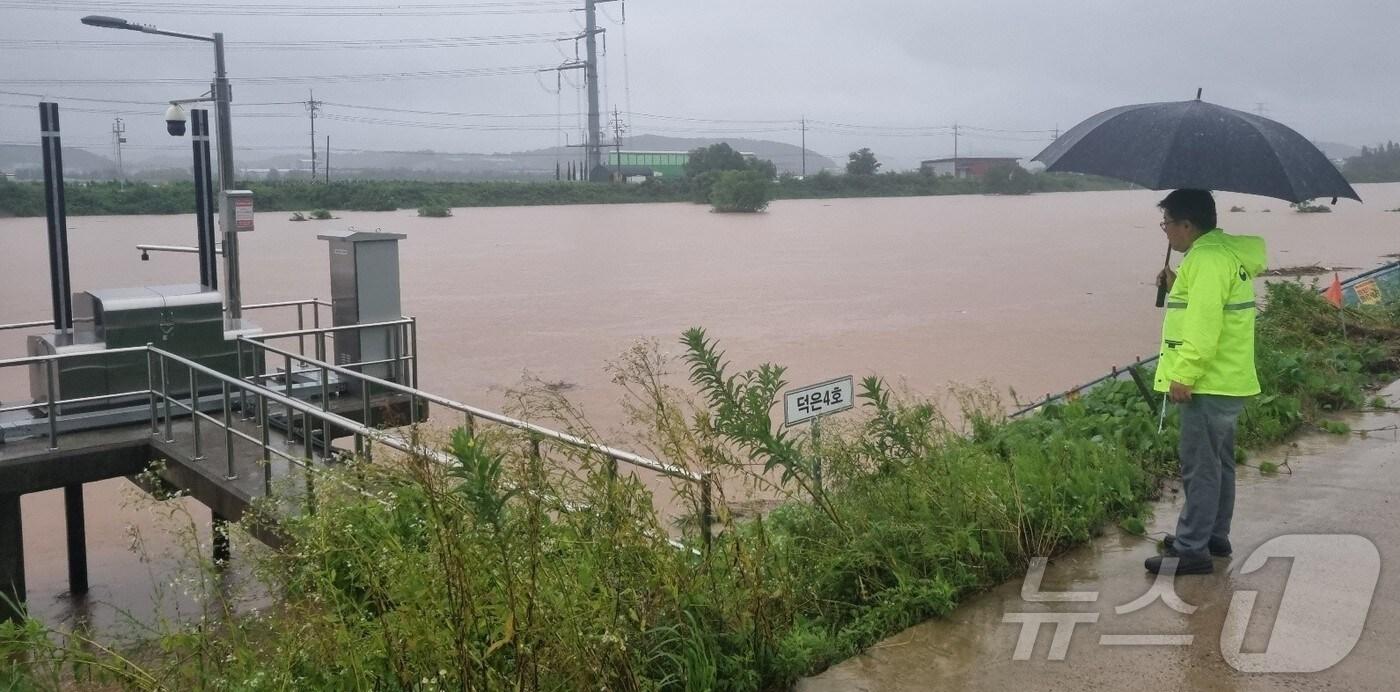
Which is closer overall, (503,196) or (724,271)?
(724,271)

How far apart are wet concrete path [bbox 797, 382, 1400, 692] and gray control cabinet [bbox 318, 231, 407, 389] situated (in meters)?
6.37

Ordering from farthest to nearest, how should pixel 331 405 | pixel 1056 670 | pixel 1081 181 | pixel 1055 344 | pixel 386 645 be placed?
pixel 1081 181 < pixel 1055 344 < pixel 331 405 < pixel 1056 670 < pixel 386 645

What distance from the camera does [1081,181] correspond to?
84562mm

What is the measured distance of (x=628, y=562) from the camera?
3244 millimetres

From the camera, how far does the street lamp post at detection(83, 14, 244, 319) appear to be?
9.98m

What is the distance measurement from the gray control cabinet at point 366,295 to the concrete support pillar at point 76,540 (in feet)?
6.94

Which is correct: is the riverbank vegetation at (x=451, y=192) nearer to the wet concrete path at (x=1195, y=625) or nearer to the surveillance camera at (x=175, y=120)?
the surveillance camera at (x=175, y=120)

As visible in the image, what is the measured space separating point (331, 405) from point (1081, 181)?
3227 inches

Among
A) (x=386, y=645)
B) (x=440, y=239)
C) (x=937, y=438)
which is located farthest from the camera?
(x=440, y=239)

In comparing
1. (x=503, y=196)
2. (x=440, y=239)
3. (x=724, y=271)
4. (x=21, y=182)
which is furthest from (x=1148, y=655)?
(x=503, y=196)

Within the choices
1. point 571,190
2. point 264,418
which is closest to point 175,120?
point 264,418

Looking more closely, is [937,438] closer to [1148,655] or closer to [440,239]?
[1148,655]

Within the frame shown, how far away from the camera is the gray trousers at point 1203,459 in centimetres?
414

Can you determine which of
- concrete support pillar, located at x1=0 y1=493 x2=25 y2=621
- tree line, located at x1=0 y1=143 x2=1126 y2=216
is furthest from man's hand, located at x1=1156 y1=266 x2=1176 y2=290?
tree line, located at x1=0 y1=143 x2=1126 y2=216
